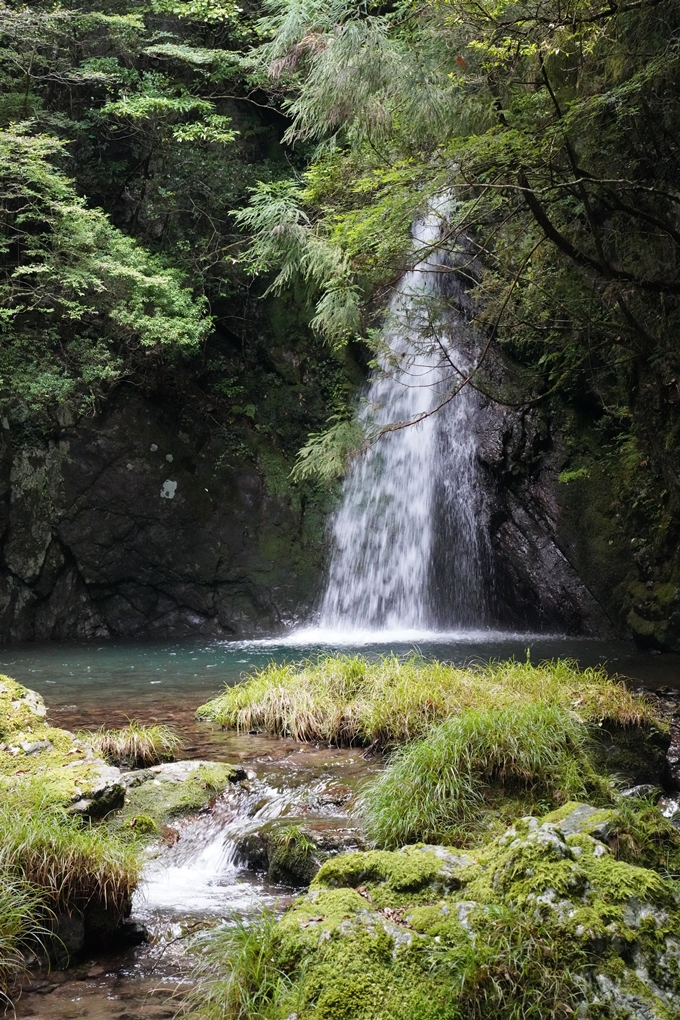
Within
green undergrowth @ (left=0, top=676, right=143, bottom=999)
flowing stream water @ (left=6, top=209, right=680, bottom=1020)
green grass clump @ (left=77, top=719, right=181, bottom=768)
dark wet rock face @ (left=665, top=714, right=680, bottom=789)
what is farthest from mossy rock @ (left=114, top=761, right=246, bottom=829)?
dark wet rock face @ (left=665, top=714, right=680, bottom=789)

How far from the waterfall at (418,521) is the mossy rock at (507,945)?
9.50m

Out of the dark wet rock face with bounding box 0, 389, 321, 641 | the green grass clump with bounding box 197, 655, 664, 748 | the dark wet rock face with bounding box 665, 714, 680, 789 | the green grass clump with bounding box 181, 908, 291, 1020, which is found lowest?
the green grass clump with bounding box 181, 908, 291, 1020

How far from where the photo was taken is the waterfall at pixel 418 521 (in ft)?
40.2

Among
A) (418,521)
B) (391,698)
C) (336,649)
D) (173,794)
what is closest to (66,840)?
(173,794)

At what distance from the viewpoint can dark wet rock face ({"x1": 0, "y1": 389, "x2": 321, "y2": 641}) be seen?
41.4ft

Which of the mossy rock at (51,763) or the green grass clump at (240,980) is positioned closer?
the green grass clump at (240,980)

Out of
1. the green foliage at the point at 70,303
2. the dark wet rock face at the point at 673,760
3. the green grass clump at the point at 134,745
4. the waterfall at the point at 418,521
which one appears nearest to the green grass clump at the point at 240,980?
the green grass clump at the point at 134,745

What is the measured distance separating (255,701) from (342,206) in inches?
229

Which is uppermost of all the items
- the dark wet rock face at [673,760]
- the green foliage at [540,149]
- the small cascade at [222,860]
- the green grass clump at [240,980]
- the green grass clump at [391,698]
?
the green foliage at [540,149]

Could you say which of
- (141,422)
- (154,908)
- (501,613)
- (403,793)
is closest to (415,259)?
(403,793)

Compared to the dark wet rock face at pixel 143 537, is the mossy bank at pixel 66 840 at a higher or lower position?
lower

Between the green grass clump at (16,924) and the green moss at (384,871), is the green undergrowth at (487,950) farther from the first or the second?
the green grass clump at (16,924)

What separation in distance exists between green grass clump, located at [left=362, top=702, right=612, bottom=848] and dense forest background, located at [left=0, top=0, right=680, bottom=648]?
3.32m

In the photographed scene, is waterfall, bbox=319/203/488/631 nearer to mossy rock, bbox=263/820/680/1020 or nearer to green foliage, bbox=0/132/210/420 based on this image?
green foliage, bbox=0/132/210/420
